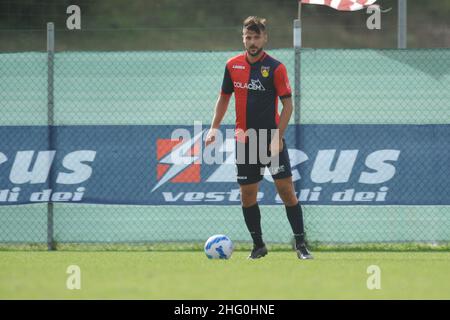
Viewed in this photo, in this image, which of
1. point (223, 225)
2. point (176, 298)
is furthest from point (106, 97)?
point (176, 298)

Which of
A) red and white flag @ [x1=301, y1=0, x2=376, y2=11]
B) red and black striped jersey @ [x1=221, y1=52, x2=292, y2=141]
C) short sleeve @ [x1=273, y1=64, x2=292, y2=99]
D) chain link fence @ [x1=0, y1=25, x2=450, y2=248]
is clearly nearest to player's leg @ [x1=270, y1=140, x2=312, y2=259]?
red and black striped jersey @ [x1=221, y1=52, x2=292, y2=141]

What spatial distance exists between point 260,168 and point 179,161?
1.78m

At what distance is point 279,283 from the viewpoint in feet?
27.0

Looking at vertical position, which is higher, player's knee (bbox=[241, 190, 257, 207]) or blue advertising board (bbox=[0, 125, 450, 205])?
blue advertising board (bbox=[0, 125, 450, 205])

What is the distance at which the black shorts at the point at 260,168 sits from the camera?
992 cm

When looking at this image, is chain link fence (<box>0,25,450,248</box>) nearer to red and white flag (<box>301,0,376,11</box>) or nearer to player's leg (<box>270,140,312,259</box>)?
red and white flag (<box>301,0,376,11</box>)

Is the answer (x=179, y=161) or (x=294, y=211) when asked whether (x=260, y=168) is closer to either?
(x=294, y=211)

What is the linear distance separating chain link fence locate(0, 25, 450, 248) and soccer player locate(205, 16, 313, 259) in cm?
147

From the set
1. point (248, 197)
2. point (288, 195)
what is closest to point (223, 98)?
point (248, 197)

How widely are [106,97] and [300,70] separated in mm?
2112

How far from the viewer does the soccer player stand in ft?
32.3

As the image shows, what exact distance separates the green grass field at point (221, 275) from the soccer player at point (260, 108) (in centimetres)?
70

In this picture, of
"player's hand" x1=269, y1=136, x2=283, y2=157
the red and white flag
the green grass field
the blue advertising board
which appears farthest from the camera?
the red and white flag

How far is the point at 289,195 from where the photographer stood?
10.1m
